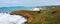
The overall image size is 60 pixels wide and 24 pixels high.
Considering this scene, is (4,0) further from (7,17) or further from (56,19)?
(56,19)

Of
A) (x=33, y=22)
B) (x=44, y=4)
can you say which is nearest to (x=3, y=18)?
(x=33, y=22)

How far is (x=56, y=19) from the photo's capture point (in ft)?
3.58

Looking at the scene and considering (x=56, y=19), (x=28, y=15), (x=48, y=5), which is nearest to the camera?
(x=56, y=19)

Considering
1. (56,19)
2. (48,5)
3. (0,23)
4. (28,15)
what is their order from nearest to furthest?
(56,19) < (0,23) < (28,15) < (48,5)

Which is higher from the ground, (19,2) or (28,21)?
(19,2)

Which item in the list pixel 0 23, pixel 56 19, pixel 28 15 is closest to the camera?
pixel 56 19

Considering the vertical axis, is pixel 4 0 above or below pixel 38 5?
above

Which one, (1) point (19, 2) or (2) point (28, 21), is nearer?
(2) point (28, 21)

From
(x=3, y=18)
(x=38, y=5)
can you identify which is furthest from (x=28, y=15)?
(x=38, y=5)

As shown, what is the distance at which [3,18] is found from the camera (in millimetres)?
1244

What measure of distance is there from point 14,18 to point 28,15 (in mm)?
177

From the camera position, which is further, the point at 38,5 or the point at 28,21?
the point at 38,5

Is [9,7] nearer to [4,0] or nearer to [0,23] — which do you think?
[4,0]

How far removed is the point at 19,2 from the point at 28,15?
46 cm
